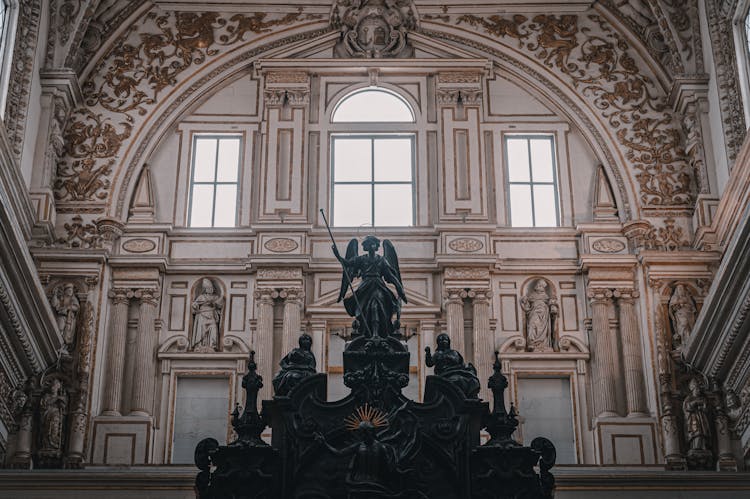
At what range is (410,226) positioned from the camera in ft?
77.2

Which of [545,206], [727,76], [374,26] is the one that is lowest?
[545,206]

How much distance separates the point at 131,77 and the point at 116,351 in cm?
545

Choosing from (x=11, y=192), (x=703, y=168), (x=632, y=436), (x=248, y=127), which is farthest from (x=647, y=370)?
(x=11, y=192)

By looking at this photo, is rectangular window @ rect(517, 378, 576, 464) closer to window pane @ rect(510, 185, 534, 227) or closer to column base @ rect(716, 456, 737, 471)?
column base @ rect(716, 456, 737, 471)

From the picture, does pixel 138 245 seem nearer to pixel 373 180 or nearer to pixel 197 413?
pixel 197 413

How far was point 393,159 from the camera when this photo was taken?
24.3 m

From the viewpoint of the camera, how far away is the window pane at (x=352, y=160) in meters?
24.1

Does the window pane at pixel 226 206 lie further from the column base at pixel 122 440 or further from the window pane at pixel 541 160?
the window pane at pixel 541 160

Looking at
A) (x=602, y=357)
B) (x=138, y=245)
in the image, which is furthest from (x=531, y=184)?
(x=138, y=245)

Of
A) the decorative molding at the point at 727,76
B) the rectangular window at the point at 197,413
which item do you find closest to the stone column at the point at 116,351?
the rectangular window at the point at 197,413

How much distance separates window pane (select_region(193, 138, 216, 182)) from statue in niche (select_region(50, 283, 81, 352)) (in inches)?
126

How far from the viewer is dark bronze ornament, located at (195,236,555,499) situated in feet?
52.5

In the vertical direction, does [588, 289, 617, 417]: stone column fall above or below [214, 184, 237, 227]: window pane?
below

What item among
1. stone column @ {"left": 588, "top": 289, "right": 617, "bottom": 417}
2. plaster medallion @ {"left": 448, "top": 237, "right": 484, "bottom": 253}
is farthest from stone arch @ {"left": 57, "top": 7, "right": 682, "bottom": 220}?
plaster medallion @ {"left": 448, "top": 237, "right": 484, "bottom": 253}
